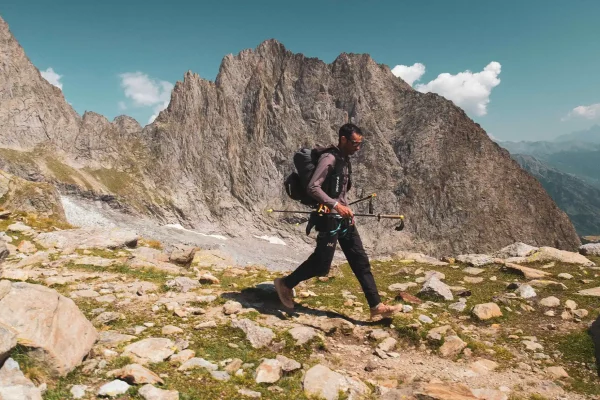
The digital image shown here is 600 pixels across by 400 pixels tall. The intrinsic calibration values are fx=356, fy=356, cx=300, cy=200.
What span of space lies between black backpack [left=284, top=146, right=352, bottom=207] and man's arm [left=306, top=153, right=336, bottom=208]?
0.18 meters

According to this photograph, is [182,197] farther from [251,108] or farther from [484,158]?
[484,158]

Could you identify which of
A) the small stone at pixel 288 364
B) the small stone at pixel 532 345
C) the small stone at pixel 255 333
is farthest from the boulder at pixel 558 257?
the small stone at pixel 288 364

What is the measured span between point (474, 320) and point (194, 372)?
6257 millimetres

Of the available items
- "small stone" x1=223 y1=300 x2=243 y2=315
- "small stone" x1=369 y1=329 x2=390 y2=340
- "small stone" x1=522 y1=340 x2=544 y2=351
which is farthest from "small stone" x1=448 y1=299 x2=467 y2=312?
"small stone" x1=223 y1=300 x2=243 y2=315

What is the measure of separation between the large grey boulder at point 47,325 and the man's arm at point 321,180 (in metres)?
4.31

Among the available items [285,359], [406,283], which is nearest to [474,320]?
[406,283]

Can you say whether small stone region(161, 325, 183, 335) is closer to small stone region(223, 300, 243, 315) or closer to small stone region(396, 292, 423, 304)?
small stone region(223, 300, 243, 315)

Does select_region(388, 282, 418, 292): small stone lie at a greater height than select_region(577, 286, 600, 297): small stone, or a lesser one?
lesser

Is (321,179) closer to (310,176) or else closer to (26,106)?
(310,176)

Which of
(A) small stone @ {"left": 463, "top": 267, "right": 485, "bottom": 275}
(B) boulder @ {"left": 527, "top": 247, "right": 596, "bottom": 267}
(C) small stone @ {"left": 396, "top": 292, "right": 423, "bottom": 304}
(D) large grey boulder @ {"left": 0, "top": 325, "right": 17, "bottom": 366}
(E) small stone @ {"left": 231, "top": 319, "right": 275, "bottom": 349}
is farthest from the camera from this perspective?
(B) boulder @ {"left": 527, "top": 247, "right": 596, "bottom": 267}

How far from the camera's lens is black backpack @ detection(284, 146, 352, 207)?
739 cm

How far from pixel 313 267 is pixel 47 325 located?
4.71 m

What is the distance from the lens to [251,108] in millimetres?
185125

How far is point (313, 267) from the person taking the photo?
25.2 ft
